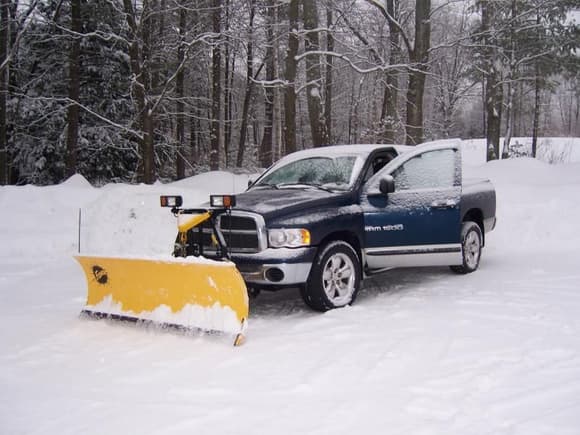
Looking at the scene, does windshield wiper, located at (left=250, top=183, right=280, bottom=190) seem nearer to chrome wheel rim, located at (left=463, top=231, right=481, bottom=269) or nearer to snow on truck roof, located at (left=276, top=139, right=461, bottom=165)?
snow on truck roof, located at (left=276, top=139, right=461, bottom=165)

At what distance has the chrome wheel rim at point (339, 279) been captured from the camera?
20.6 feet

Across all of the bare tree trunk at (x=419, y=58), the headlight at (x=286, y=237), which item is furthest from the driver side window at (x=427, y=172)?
the bare tree trunk at (x=419, y=58)

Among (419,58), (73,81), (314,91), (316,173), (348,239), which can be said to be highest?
(419,58)

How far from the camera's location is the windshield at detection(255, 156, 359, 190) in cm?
711

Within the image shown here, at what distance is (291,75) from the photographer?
15.3 meters

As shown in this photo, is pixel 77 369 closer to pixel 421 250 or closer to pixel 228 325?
pixel 228 325

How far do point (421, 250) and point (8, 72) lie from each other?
18.9 meters

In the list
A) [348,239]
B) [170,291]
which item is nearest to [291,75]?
[348,239]

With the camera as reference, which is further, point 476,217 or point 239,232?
point 476,217

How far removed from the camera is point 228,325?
523 centimetres

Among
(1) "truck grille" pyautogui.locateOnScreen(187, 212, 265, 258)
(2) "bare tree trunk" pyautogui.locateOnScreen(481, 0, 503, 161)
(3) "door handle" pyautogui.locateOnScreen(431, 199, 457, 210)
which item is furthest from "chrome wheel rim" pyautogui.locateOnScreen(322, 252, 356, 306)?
(2) "bare tree trunk" pyautogui.locateOnScreen(481, 0, 503, 161)

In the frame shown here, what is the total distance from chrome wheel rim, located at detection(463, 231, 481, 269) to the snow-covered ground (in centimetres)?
26

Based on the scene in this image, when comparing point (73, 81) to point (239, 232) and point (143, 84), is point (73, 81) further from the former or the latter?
point (239, 232)

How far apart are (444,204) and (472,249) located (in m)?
1.45
